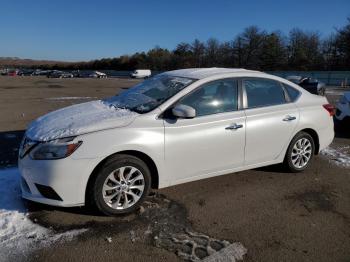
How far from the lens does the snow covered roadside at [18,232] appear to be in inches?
135

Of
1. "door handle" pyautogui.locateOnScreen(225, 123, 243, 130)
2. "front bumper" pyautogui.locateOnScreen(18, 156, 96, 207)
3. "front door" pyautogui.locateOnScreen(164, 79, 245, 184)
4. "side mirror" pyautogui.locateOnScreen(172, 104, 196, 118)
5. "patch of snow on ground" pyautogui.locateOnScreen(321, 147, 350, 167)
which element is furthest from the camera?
"patch of snow on ground" pyautogui.locateOnScreen(321, 147, 350, 167)

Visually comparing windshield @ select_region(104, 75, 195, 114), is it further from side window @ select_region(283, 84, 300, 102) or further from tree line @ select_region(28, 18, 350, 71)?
tree line @ select_region(28, 18, 350, 71)

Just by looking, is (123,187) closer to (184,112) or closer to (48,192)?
→ (48,192)

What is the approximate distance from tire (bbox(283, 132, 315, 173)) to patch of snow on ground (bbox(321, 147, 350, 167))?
37.6 inches

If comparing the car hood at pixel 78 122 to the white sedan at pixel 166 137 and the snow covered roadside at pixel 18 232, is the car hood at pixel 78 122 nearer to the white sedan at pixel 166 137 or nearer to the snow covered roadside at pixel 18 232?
the white sedan at pixel 166 137

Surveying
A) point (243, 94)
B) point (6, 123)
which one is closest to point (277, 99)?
point (243, 94)

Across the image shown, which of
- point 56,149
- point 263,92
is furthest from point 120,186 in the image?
point 263,92

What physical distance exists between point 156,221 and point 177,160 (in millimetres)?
769

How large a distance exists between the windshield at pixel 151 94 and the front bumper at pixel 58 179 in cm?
104

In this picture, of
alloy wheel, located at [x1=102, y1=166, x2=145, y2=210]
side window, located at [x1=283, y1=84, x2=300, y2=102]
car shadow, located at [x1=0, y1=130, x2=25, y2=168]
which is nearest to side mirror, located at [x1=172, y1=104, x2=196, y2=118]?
alloy wheel, located at [x1=102, y1=166, x2=145, y2=210]

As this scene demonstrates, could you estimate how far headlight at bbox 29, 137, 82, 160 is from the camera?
12.4 feet

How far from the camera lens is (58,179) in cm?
376

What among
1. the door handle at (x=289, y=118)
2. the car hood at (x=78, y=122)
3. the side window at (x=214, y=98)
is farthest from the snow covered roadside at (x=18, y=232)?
the door handle at (x=289, y=118)

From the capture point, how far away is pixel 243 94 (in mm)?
4996
